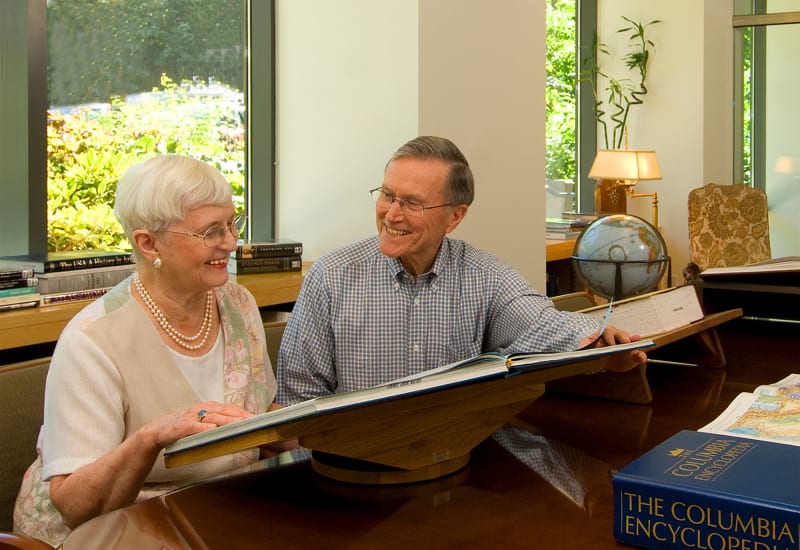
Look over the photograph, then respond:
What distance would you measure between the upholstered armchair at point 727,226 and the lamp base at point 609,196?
48 cm

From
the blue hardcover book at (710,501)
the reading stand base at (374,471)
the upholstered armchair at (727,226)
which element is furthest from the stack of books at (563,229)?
the blue hardcover book at (710,501)

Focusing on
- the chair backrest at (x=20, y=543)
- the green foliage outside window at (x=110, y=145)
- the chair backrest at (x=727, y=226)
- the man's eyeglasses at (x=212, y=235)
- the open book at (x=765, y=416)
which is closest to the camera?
the chair backrest at (x=20, y=543)

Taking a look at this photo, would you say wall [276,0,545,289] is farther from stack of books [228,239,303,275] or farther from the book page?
the book page

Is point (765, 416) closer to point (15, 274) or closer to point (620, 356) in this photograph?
point (620, 356)

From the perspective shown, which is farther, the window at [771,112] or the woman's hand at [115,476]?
the window at [771,112]

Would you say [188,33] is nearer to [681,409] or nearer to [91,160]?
[91,160]

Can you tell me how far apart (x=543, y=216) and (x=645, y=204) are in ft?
11.7

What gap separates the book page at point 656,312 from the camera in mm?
1853

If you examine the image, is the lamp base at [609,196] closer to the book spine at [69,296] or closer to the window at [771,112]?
the window at [771,112]

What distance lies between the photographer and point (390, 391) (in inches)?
40.8

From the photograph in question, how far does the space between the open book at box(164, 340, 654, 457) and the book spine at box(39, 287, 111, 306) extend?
1.51 m

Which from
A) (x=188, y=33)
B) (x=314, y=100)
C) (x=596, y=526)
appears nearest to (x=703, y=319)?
(x=596, y=526)

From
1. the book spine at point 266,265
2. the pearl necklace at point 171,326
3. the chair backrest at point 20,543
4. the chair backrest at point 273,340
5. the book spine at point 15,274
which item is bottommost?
the chair backrest at point 20,543

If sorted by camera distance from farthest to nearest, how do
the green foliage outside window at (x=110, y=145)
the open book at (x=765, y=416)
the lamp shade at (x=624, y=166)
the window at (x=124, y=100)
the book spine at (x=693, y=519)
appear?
the lamp shade at (x=624, y=166) < the green foliage outside window at (x=110, y=145) < the window at (x=124, y=100) < the open book at (x=765, y=416) < the book spine at (x=693, y=519)
